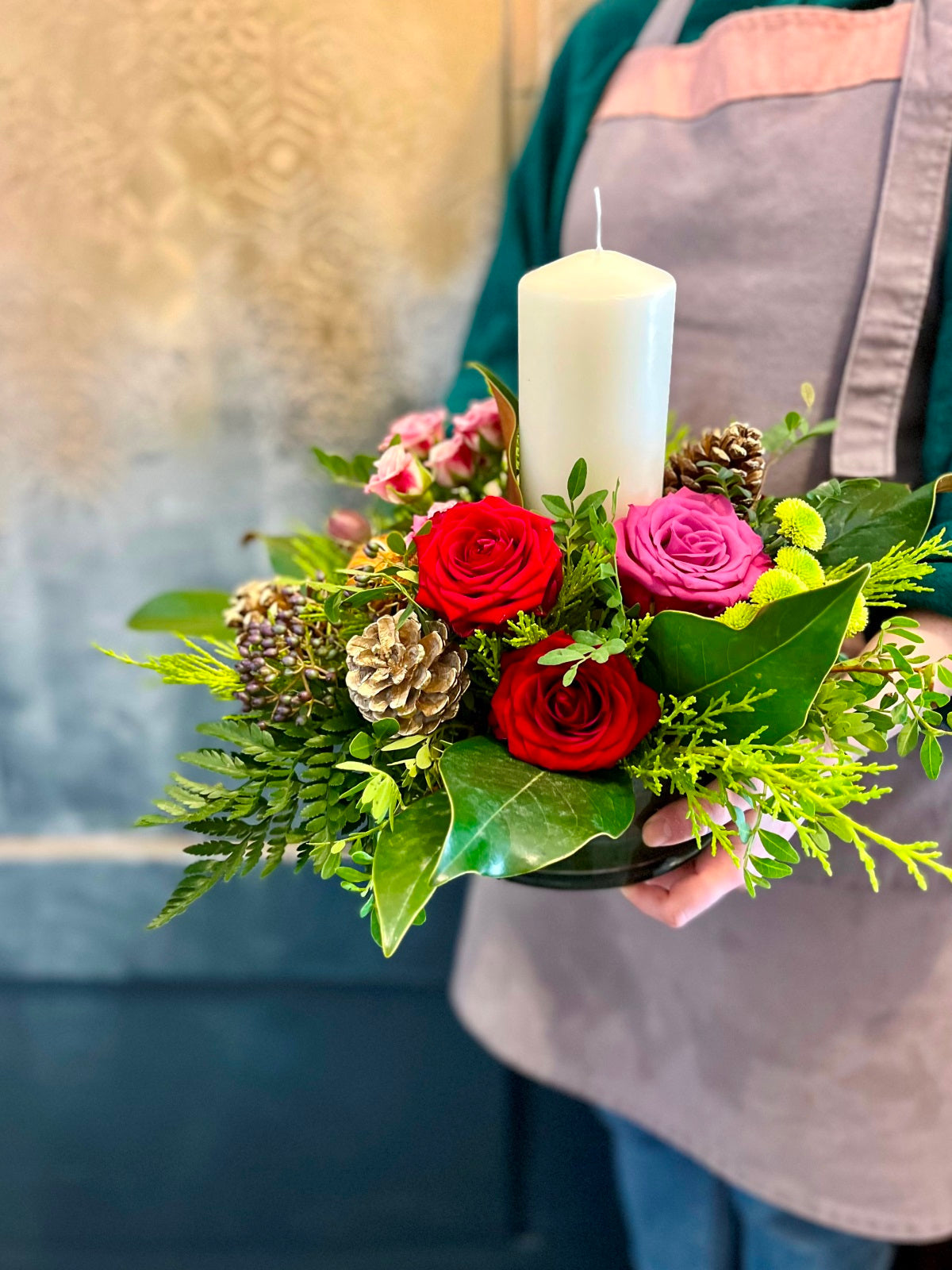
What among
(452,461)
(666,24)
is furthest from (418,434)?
(666,24)

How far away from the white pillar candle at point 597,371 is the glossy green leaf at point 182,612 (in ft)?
0.85

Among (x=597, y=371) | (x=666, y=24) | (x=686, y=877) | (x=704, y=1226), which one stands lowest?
(x=704, y=1226)

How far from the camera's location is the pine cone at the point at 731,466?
42 centimetres

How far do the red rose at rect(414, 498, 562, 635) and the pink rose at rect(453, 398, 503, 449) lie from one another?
110 mm

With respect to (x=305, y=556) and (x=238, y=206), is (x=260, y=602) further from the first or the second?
(x=238, y=206)

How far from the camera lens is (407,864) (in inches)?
13.5

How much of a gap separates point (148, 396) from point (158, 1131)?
0.79 meters

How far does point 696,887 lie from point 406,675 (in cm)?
18

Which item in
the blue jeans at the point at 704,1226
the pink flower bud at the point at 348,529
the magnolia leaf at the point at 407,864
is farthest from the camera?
the blue jeans at the point at 704,1226

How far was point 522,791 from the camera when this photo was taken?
1.18ft

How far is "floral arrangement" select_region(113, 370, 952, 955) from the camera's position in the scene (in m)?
0.35

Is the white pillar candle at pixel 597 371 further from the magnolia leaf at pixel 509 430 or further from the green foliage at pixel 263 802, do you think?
the green foliage at pixel 263 802

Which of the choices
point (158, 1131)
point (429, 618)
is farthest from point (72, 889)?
Result: point (429, 618)

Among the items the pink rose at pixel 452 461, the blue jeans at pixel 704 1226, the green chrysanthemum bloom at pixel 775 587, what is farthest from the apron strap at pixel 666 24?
the blue jeans at pixel 704 1226
